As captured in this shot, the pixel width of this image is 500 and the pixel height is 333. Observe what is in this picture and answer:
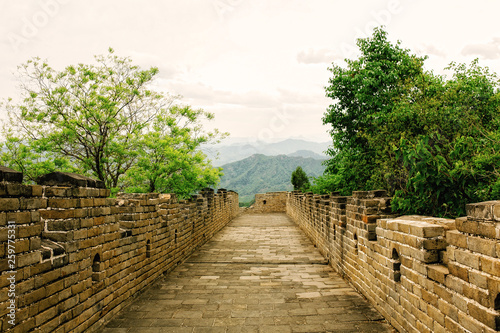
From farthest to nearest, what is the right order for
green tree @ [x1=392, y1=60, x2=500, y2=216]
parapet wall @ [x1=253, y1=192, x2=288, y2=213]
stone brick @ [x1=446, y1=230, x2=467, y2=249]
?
parapet wall @ [x1=253, y1=192, x2=288, y2=213], green tree @ [x1=392, y1=60, x2=500, y2=216], stone brick @ [x1=446, y1=230, x2=467, y2=249]

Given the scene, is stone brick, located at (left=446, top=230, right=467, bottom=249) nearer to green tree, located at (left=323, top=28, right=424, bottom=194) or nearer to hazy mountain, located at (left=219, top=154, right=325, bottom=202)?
green tree, located at (left=323, top=28, right=424, bottom=194)

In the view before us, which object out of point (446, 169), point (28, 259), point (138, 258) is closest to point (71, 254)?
point (28, 259)

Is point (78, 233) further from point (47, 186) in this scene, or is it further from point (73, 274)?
point (47, 186)

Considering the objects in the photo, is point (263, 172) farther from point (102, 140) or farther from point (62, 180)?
point (62, 180)

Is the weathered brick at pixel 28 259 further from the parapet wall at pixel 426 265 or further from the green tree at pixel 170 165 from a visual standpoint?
the green tree at pixel 170 165

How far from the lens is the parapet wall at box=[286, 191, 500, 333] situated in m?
1.92

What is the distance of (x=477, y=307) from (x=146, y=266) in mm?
4189

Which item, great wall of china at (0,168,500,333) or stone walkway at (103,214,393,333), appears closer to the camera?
great wall of china at (0,168,500,333)

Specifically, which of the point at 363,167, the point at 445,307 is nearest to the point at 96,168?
the point at 363,167

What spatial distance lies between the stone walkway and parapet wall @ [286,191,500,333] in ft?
1.29

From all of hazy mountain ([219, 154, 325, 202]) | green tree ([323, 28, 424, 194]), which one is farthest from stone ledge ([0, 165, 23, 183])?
hazy mountain ([219, 154, 325, 202])

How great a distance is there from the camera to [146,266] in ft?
15.5

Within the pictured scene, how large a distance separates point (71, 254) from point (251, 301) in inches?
94.1

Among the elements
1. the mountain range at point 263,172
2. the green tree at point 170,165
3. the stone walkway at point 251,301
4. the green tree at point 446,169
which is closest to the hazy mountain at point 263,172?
the mountain range at point 263,172
